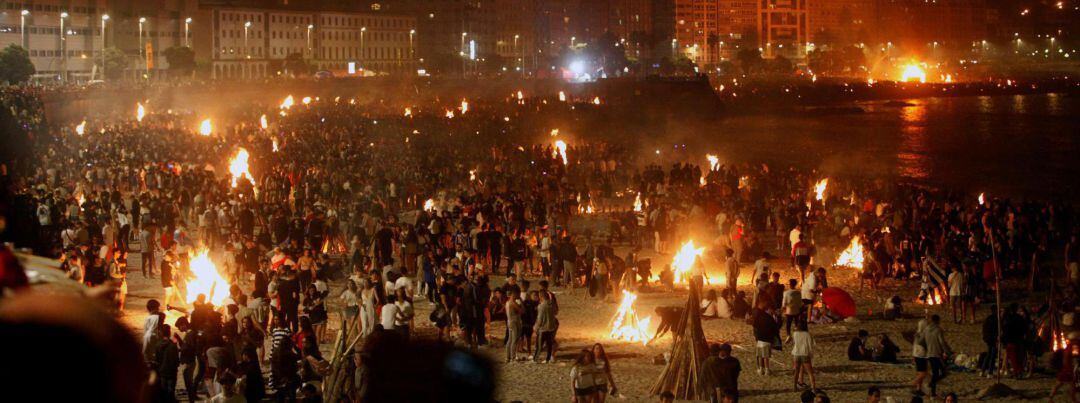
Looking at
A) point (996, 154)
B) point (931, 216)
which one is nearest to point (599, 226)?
point (931, 216)

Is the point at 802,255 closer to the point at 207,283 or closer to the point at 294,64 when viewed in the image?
the point at 207,283

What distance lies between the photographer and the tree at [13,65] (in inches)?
2640

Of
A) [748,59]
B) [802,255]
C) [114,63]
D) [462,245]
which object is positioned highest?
[748,59]

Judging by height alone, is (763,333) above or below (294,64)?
below

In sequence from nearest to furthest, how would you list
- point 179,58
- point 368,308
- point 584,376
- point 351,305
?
point 584,376 < point 368,308 < point 351,305 < point 179,58

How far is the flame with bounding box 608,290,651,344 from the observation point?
47.6ft

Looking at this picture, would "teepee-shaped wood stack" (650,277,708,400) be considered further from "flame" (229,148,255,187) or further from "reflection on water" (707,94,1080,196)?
"reflection on water" (707,94,1080,196)

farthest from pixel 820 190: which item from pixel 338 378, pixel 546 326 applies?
pixel 338 378

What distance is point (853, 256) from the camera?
2041 cm

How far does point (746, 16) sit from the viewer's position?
648 feet

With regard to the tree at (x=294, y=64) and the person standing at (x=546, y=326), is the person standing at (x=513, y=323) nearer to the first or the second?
the person standing at (x=546, y=326)

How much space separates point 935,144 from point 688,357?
260 feet

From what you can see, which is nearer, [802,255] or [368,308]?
[368,308]

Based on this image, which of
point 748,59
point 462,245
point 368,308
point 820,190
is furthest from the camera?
point 748,59
